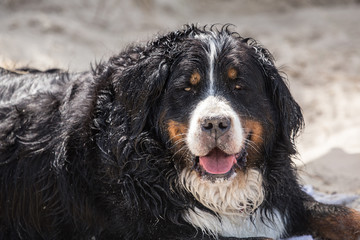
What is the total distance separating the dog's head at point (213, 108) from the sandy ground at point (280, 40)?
67.8 inches

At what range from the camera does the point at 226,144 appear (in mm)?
3719

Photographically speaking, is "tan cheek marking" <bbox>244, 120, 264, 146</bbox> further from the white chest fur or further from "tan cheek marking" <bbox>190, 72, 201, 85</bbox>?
the white chest fur

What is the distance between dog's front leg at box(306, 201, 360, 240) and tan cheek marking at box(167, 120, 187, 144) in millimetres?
1160

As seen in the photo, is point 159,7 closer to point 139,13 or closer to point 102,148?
point 139,13

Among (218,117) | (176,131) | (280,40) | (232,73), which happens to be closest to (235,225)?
(176,131)

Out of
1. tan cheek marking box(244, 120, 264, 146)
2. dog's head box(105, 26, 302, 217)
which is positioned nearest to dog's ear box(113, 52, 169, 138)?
dog's head box(105, 26, 302, 217)

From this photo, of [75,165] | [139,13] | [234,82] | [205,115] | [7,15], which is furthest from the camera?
[139,13]

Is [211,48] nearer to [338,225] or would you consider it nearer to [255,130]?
[255,130]

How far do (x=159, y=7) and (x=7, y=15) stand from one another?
8.39 ft

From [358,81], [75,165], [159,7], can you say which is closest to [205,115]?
[75,165]

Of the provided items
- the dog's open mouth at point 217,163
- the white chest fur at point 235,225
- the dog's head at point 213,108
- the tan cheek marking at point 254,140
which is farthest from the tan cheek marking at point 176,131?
the white chest fur at point 235,225

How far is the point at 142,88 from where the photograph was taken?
4.00 m

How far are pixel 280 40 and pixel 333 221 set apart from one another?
18.7 ft

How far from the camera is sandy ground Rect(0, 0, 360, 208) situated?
21.1 ft
